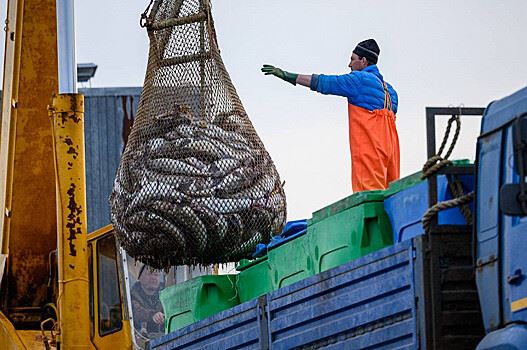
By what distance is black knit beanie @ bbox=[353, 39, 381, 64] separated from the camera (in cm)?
984

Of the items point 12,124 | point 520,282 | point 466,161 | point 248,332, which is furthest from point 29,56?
point 520,282

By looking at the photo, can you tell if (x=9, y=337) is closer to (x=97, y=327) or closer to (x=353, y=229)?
(x=97, y=327)

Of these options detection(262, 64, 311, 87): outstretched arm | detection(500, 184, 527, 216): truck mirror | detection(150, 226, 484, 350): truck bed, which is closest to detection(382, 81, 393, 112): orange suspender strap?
detection(262, 64, 311, 87): outstretched arm

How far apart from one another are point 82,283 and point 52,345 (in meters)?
0.61

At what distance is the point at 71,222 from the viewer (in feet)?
33.8

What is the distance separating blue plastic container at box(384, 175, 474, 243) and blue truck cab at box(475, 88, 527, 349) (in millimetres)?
321

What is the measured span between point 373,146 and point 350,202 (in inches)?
89.7

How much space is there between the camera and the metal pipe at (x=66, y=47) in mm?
10539

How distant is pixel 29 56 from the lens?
1146 centimetres

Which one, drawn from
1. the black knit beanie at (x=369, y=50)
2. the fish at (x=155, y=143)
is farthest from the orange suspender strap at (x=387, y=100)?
the fish at (x=155, y=143)

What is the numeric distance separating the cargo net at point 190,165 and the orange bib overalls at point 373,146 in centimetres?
57

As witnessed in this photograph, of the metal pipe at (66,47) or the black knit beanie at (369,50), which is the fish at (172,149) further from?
the metal pipe at (66,47)

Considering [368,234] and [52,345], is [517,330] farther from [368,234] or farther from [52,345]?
[52,345]

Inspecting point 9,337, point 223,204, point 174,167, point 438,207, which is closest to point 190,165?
point 174,167
